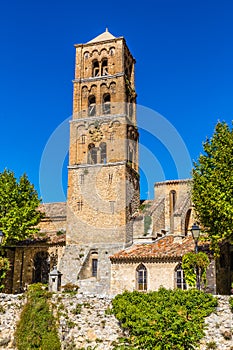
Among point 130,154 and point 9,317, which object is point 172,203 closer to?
point 130,154

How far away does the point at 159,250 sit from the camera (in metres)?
29.7

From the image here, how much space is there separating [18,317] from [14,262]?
50.6 feet

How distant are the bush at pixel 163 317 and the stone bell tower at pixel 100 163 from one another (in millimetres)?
10859

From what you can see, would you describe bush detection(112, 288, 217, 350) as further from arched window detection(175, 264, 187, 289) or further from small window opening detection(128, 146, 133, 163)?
small window opening detection(128, 146, 133, 163)

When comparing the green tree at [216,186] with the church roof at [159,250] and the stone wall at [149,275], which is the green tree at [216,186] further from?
the stone wall at [149,275]

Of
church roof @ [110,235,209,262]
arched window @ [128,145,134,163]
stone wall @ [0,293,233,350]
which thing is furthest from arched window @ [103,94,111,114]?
stone wall @ [0,293,233,350]

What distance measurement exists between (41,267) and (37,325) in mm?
16307

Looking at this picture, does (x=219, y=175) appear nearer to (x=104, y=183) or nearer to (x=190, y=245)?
(x=190, y=245)

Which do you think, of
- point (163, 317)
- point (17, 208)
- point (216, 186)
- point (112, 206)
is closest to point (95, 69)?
point (112, 206)

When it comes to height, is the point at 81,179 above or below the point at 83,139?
below

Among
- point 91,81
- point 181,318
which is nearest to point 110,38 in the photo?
point 91,81

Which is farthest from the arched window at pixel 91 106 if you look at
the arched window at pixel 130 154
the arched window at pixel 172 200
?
the arched window at pixel 172 200

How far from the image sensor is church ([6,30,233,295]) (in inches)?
1177

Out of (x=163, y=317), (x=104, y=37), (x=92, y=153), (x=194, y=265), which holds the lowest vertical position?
(x=163, y=317)
